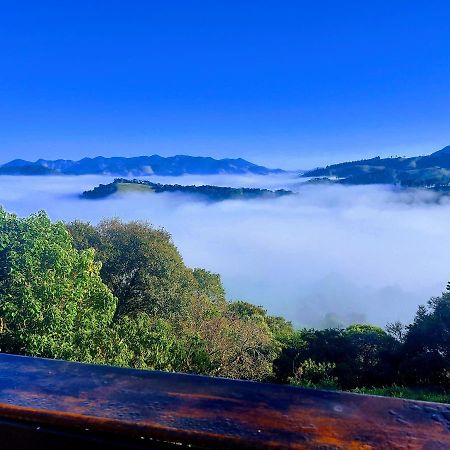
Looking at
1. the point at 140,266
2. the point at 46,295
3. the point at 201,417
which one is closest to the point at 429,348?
the point at 140,266

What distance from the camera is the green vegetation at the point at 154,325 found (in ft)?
40.9

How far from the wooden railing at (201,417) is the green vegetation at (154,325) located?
451 inches

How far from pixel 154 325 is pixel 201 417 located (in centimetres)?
1642

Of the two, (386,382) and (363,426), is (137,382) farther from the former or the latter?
(386,382)

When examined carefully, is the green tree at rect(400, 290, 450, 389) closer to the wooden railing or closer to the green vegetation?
the green vegetation

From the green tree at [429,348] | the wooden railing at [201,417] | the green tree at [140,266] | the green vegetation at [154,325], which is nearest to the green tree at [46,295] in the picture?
the green vegetation at [154,325]

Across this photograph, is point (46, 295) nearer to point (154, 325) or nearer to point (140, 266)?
point (154, 325)

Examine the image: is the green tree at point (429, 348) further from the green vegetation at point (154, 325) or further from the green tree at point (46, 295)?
the green tree at point (46, 295)

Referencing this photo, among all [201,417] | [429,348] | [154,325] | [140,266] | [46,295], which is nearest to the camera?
[201,417]

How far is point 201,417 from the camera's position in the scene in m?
0.87

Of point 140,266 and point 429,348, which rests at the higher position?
point 140,266

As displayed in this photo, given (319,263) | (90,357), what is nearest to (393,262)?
(319,263)

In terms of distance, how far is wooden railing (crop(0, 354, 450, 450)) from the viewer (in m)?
0.81

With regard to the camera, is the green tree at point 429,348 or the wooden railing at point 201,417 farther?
the green tree at point 429,348
